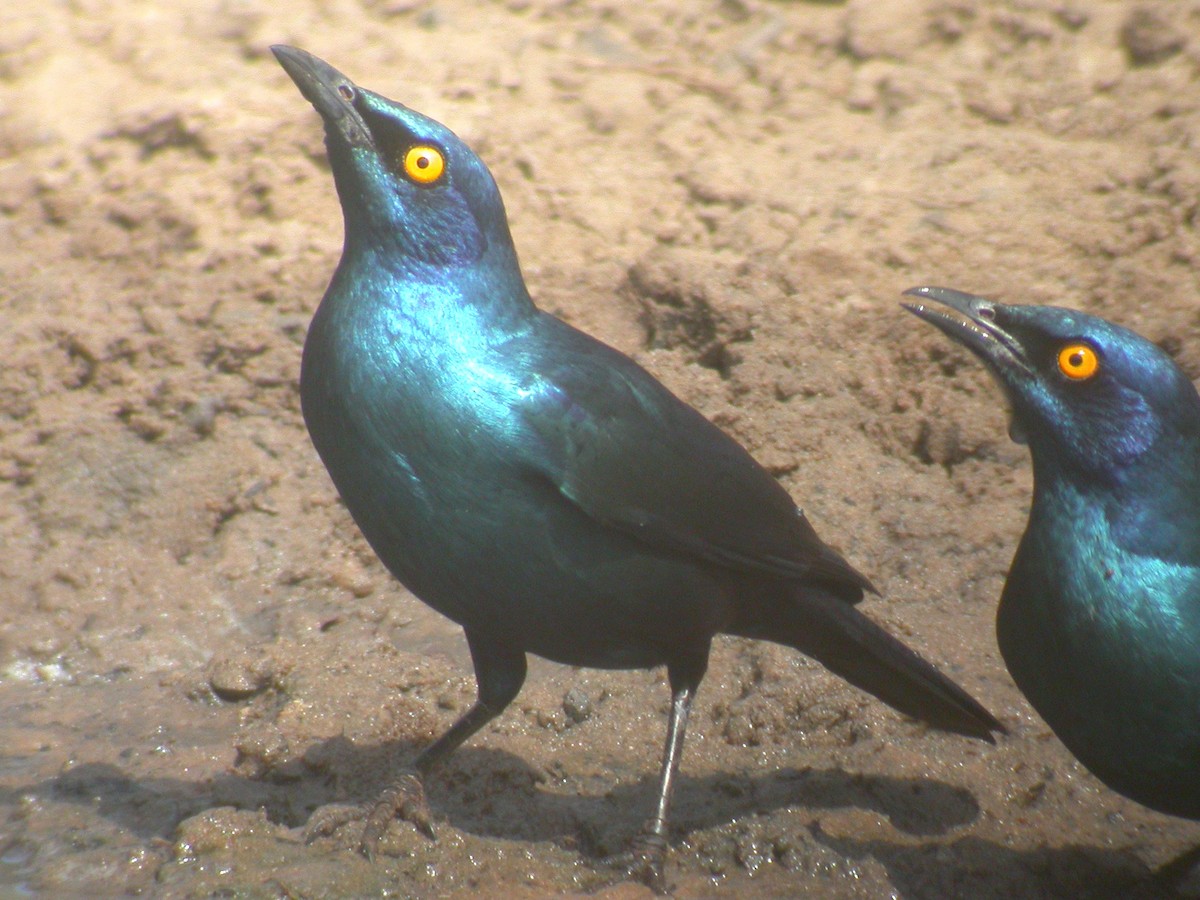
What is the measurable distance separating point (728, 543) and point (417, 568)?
86 cm

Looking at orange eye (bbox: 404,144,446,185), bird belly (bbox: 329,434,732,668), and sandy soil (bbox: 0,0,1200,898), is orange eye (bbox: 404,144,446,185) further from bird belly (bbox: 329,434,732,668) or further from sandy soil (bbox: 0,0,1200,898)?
sandy soil (bbox: 0,0,1200,898)

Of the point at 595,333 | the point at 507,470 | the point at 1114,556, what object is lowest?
the point at 595,333

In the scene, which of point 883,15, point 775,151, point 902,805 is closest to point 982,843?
point 902,805

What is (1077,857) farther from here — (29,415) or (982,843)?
(29,415)

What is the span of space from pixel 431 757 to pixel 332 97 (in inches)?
72.4

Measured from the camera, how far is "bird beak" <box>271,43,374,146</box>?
3785 mm

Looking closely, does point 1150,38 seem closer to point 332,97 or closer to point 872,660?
point 872,660

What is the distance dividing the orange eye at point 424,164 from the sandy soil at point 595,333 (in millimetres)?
1692

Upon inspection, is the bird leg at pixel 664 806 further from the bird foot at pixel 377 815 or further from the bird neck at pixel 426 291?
the bird neck at pixel 426 291

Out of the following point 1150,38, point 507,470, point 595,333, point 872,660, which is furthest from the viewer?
point 1150,38

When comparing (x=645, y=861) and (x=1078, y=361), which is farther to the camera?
(x=645, y=861)

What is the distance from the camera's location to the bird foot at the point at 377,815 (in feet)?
12.3

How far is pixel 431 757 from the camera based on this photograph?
4184 mm

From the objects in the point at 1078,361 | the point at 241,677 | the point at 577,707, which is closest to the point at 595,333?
the point at 577,707
